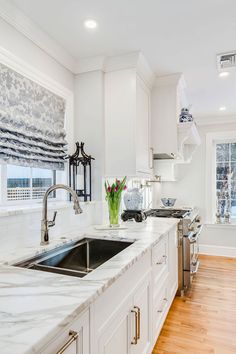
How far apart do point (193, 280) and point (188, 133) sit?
1914 mm

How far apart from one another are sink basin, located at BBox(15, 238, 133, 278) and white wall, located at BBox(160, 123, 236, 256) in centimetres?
302

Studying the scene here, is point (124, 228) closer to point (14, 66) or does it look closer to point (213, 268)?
point (14, 66)

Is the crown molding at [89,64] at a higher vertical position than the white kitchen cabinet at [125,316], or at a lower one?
higher

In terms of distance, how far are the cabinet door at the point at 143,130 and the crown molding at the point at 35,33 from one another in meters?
0.70

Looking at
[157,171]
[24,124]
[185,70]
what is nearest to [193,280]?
[157,171]

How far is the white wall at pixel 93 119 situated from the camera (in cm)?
241

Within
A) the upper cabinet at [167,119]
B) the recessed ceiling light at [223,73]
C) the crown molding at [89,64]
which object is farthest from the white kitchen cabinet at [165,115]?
the crown molding at [89,64]

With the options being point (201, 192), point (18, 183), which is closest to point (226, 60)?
point (18, 183)

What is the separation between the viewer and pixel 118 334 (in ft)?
4.01

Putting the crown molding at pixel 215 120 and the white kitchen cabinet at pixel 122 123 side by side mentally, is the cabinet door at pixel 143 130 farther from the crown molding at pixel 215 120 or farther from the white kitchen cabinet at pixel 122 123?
the crown molding at pixel 215 120

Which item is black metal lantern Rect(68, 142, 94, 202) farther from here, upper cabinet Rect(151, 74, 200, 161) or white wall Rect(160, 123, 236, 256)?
white wall Rect(160, 123, 236, 256)

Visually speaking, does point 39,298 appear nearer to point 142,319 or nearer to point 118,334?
point 118,334

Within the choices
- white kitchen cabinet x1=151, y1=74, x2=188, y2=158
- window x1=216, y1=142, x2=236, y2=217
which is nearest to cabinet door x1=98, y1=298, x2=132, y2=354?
white kitchen cabinet x1=151, y1=74, x2=188, y2=158

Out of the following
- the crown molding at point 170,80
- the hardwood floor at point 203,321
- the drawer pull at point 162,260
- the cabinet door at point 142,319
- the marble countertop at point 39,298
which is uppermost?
the crown molding at point 170,80
